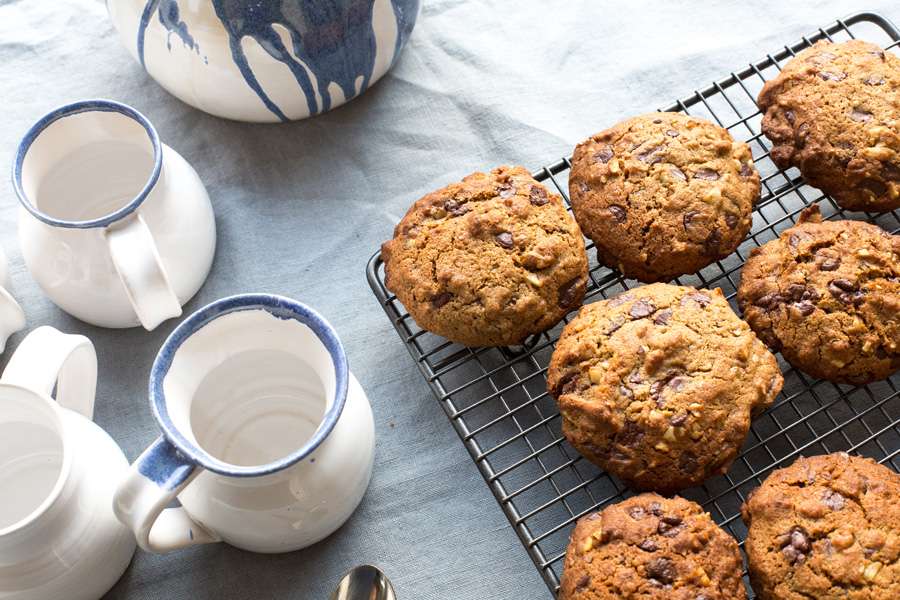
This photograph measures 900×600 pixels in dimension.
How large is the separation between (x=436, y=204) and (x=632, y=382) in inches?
17.0

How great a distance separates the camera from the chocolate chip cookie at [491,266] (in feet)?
5.19

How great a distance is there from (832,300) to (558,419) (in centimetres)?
48

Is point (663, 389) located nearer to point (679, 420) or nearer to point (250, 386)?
point (679, 420)

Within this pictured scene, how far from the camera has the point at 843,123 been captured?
1.68m

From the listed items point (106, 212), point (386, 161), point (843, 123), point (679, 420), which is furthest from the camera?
point (386, 161)

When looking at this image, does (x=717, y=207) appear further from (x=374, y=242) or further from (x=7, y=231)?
Result: (x=7, y=231)

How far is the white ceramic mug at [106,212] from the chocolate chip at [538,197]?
1.90 ft

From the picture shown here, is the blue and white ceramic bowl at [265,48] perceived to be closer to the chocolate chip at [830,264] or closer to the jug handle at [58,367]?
the jug handle at [58,367]

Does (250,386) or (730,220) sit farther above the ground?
(730,220)

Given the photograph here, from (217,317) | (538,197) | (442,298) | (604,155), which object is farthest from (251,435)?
(604,155)

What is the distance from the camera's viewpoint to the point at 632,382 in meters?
1.50

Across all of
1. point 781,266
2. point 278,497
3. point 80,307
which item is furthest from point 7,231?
point 781,266

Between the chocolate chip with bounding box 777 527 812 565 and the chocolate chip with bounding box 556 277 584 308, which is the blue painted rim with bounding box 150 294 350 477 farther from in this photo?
the chocolate chip with bounding box 777 527 812 565

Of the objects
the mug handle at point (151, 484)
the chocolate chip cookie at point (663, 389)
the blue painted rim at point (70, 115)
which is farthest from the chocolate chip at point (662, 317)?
the blue painted rim at point (70, 115)
